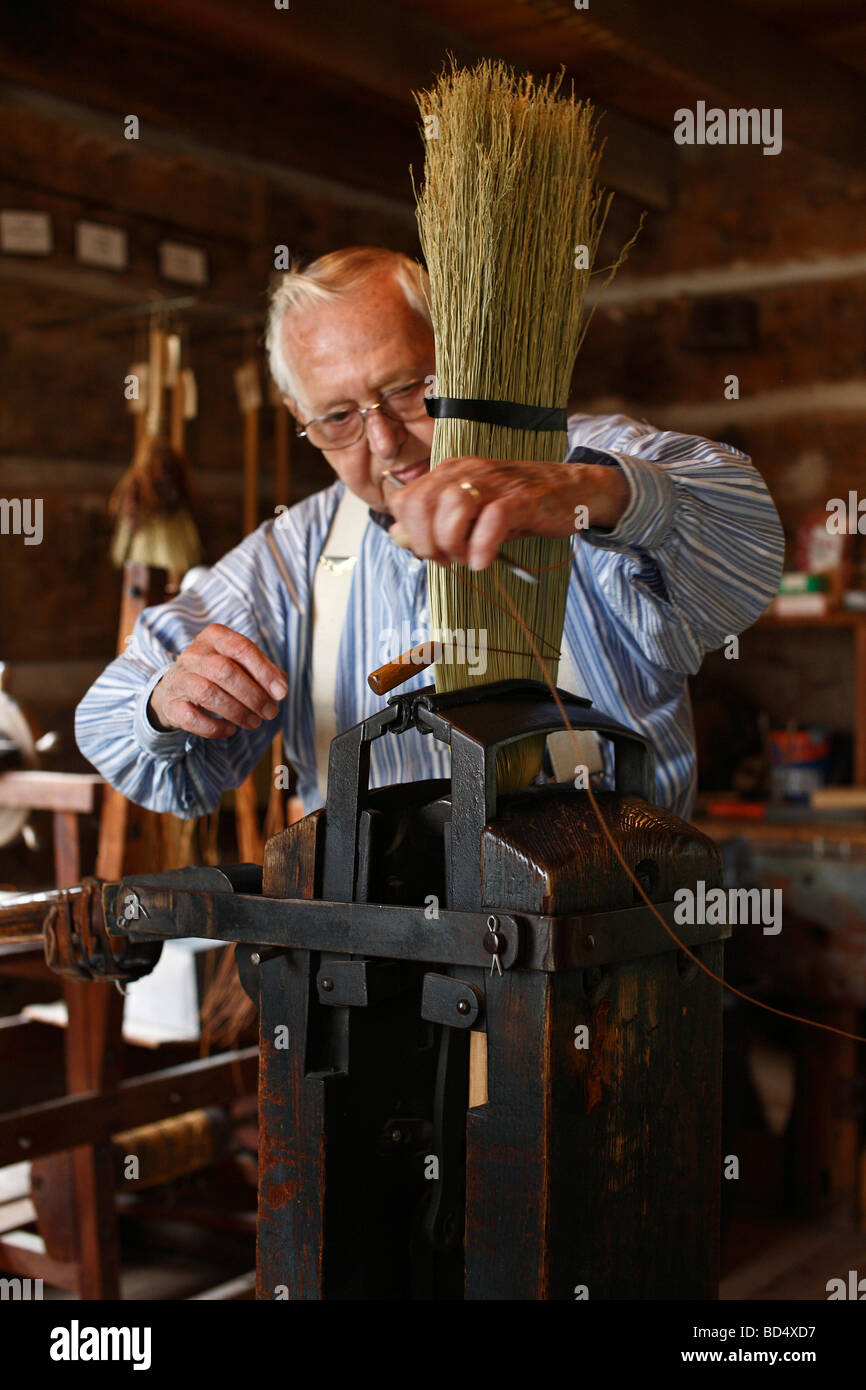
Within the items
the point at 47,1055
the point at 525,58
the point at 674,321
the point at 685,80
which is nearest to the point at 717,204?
the point at 674,321

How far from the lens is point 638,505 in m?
1.03

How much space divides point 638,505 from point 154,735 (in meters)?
0.58

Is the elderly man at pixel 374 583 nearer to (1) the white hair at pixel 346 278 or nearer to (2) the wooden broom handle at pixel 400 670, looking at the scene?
(1) the white hair at pixel 346 278

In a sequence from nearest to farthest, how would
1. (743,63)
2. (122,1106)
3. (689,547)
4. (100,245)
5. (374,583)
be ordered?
(689,547) < (374,583) < (122,1106) < (743,63) < (100,245)

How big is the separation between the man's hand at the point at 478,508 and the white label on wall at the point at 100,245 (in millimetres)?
2357

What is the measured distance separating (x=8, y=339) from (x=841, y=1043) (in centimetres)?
250

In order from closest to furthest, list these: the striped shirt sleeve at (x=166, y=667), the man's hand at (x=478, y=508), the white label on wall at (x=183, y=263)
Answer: the man's hand at (x=478, y=508) < the striped shirt sleeve at (x=166, y=667) < the white label on wall at (x=183, y=263)

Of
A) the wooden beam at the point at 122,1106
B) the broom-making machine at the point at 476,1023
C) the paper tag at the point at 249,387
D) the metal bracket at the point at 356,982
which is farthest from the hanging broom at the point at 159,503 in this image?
the metal bracket at the point at 356,982

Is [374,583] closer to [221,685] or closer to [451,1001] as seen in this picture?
[221,685]

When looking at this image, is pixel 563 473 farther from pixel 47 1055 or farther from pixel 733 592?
pixel 47 1055

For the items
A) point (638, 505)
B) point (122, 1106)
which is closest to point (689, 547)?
point (638, 505)

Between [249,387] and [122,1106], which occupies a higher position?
[249,387]

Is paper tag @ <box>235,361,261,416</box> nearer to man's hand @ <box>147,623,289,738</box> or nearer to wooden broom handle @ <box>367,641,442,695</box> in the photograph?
man's hand @ <box>147,623,289,738</box>

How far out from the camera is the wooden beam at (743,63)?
2301mm
